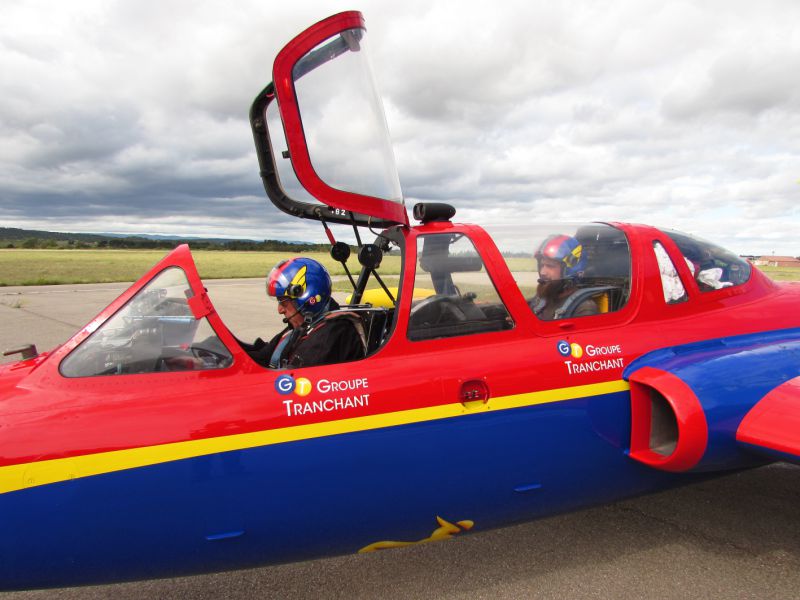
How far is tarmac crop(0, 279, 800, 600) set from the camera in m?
2.96

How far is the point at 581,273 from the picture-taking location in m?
3.50

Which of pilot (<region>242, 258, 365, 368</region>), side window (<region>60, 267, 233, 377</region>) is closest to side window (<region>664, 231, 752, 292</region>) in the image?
pilot (<region>242, 258, 365, 368</region>)

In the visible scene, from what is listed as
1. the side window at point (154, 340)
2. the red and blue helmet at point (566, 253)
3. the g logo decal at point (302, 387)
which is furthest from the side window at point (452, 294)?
the side window at point (154, 340)

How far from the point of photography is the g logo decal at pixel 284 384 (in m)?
2.62

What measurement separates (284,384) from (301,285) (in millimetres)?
961

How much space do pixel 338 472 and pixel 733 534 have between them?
2755mm

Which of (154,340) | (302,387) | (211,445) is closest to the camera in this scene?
(211,445)

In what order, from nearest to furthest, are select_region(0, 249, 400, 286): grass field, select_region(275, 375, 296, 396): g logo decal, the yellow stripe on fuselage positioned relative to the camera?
1. the yellow stripe on fuselage
2. select_region(275, 375, 296, 396): g logo decal
3. select_region(0, 249, 400, 286): grass field

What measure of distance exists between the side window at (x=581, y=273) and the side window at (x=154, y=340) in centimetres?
191

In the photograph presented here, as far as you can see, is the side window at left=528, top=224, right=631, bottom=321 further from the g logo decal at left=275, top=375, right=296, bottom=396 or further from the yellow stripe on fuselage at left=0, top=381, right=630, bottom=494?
the g logo decal at left=275, top=375, right=296, bottom=396

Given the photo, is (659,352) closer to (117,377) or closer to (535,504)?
(535,504)

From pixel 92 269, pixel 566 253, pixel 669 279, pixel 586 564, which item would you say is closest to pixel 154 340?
pixel 566 253

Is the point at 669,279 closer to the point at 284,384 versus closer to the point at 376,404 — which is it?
the point at 376,404

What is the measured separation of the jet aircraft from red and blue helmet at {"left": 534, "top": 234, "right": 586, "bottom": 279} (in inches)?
3.3
